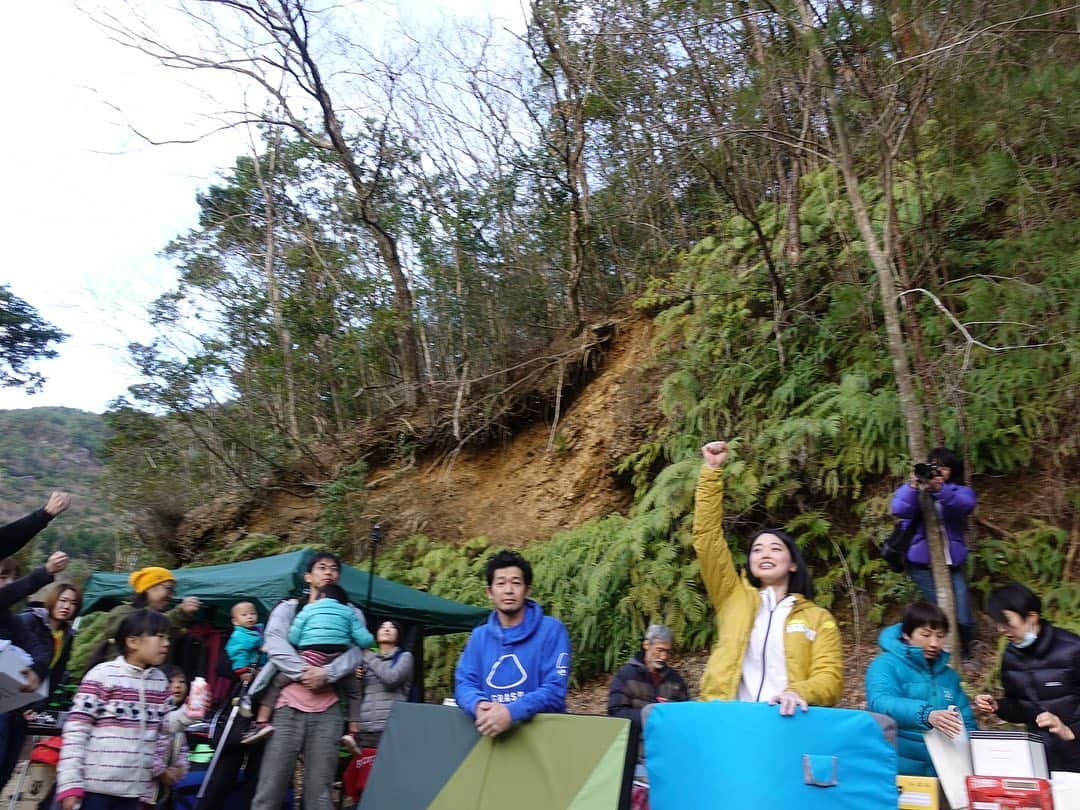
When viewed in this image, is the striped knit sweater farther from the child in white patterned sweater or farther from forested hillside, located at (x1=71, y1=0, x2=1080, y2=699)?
forested hillside, located at (x1=71, y1=0, x2=1080, y2=699)

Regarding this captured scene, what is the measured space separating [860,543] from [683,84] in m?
7.10

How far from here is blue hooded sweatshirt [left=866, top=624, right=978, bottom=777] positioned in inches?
190

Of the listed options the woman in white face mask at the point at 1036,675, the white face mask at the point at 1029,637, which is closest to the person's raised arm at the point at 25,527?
the woman in white face mask at the point at 1036,675

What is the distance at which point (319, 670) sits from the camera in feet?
20.2

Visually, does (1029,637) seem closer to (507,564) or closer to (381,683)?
(507,564)

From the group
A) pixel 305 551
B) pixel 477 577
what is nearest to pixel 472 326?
pixel 477 577

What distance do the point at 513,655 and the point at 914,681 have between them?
2.30 m

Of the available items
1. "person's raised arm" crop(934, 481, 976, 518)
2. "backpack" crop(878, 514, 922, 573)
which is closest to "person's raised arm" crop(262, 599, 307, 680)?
"backpack" crop(878, 514, 922, 573)

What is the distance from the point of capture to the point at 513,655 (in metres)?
4.88

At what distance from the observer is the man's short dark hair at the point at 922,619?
507 cm

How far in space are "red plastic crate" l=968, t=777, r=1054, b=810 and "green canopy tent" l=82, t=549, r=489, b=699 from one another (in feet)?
20.5

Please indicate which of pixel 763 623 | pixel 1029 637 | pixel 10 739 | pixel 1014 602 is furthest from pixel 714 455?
pixel 10 739

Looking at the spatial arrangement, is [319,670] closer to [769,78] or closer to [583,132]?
[769,78]

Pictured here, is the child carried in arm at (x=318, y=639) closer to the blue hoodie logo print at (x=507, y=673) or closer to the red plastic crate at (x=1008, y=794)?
the blue hoodie logo print at (x=507, y=673)
